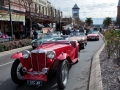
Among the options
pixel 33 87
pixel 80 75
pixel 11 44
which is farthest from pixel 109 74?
pixel 11 44

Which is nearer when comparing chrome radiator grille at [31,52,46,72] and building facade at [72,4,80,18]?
chrome radiator grille at [31,52,46,72]

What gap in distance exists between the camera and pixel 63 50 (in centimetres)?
663

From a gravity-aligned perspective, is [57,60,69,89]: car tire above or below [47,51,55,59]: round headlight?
below

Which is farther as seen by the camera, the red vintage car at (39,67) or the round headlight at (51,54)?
the round headlight at (51,54)

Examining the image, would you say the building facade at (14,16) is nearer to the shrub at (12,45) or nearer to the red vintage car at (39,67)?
the shrub at (12,45)

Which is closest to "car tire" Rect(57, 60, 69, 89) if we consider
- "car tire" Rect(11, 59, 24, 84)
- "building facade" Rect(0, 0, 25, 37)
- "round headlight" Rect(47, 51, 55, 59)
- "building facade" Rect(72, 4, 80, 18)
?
"round headlight" Rect(47, 51, 55, 59)

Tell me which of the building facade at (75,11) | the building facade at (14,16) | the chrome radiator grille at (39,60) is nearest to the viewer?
the chrome radiator grille at (39,60)

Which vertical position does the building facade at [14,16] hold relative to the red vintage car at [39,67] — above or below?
above

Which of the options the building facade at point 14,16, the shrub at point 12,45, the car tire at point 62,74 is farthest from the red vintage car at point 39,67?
the building facade at point 14,16

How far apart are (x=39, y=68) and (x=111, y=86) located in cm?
215

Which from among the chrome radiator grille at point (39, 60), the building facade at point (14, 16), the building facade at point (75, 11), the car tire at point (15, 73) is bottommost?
the car tire at point (15, 73)

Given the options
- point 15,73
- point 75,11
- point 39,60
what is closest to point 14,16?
point 15,73

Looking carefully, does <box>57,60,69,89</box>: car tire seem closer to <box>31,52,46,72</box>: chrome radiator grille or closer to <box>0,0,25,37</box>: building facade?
<box>31,52,46,72</box>: chrome radiator grille

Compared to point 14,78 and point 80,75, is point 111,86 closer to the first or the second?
point 80,75
